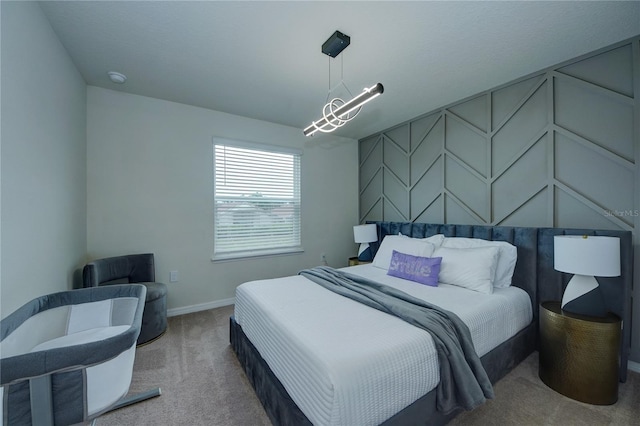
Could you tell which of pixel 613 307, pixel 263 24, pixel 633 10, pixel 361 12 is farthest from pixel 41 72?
pixel 613 307

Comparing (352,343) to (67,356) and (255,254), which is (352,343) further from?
(255,254)

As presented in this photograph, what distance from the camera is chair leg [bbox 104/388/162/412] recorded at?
170 cm

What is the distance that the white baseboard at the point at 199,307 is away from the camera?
3.17 metres

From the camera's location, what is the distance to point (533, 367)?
6.88 feet

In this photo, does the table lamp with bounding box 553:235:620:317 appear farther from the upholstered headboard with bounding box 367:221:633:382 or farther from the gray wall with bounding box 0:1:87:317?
the gray wall with bounding box 0:1:87:317

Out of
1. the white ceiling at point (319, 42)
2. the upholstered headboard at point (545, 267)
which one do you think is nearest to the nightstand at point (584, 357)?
the upholstered headboard at point (545, 267)

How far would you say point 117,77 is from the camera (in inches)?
101

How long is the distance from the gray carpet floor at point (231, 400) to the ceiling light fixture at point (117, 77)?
8.68 feet

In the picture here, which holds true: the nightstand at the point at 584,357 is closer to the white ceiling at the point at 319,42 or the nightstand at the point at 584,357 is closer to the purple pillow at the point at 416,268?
the purple pillow at the point at 416,268

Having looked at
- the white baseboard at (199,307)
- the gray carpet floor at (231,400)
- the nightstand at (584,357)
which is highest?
the nightstand at (584,357)

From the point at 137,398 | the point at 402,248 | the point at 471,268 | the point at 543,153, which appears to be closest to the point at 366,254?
the point at 402,248

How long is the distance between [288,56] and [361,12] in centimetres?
74

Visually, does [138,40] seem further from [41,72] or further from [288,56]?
[288,56]

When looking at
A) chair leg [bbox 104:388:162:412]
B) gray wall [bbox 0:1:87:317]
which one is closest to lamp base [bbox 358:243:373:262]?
chair leg [bbox 104:388:162:412]
